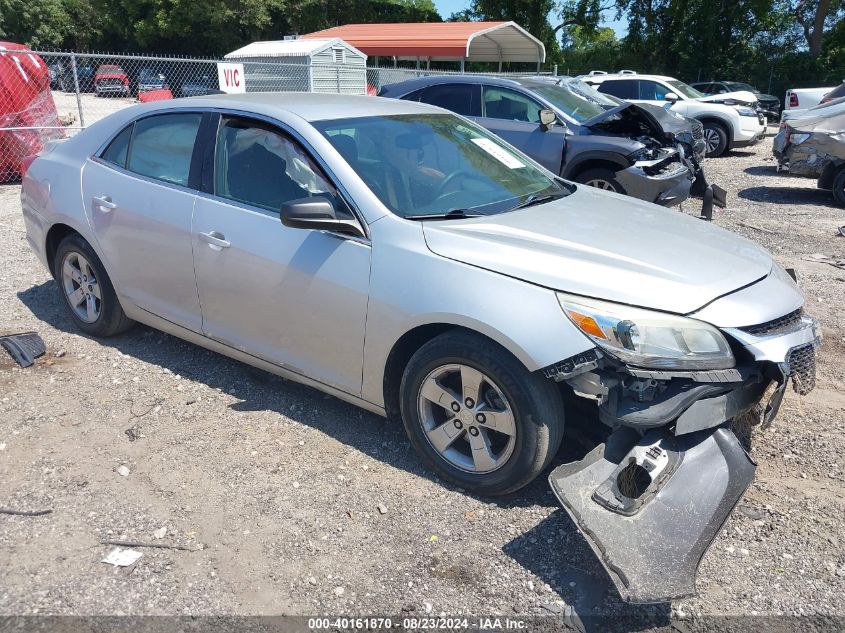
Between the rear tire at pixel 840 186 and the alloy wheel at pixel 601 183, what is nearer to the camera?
the alloy wheel at pixel 601 183

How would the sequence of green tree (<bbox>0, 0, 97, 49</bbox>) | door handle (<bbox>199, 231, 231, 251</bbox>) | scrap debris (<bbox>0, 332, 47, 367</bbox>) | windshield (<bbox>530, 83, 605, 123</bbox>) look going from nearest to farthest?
door handle (<bbox>199, 231, 231, 251</bbox>) < scrap debris (<bbox>0, 332, 47, 367</bbox>) < windshield (<bbox>530, 83, 605, 123</bbox>) < green tree (<bbox>0, 0, 97, 49</bbox>)

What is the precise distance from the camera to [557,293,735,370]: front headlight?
2.77m

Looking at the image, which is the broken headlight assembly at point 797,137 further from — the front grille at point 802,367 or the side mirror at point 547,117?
the front grille at point 802,367

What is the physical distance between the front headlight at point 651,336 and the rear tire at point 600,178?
19.7ft

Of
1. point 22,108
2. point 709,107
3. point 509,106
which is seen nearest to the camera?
point 509,106

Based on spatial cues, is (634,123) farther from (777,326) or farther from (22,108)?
(22,108)

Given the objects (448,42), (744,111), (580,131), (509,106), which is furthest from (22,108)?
(448,42)

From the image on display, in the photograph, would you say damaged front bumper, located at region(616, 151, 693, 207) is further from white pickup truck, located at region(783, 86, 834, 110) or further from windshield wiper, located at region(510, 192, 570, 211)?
white pickup truck, located at region(783, 86, 834, 110)

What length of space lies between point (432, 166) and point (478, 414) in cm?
145

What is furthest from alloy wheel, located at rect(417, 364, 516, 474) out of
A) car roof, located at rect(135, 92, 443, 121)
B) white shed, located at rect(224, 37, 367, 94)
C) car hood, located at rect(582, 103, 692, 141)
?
white shed, located at rect(224, 37, 367, 94)

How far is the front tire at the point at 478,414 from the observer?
2975mm

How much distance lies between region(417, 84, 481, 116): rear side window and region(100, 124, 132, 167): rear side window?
5.49m

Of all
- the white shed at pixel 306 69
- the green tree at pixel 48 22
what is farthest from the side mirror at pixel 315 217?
the green tree at pixel 48 22

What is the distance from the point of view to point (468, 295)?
9.99ft
